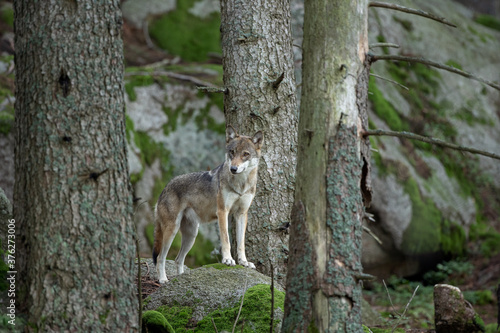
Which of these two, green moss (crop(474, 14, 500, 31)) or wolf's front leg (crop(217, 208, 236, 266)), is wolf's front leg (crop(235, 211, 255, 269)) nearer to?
wolf's front leg (crop(217, 208, 236, 266))

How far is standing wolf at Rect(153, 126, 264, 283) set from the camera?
21.3ft

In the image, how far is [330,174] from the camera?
406 cm

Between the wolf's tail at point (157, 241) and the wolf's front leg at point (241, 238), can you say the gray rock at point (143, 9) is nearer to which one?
the wolf's tail at point (157, 241)

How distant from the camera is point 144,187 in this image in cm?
1107

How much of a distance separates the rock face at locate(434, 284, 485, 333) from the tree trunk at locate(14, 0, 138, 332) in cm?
376

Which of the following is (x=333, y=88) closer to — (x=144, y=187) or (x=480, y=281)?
(x=144, y=187)

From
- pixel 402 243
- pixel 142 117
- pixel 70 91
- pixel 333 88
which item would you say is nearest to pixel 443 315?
pixel 333 88

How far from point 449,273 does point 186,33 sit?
32.8ft

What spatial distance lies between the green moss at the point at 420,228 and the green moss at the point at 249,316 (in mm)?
7399

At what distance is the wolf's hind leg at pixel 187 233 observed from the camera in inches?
288

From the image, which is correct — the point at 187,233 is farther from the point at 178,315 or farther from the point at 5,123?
the point at 5,123

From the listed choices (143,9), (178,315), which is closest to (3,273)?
(178,315)

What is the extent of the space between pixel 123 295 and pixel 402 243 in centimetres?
903

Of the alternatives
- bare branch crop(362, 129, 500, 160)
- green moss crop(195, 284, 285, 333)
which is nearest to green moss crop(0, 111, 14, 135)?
green moss crop(195, 284, 285, 333)
